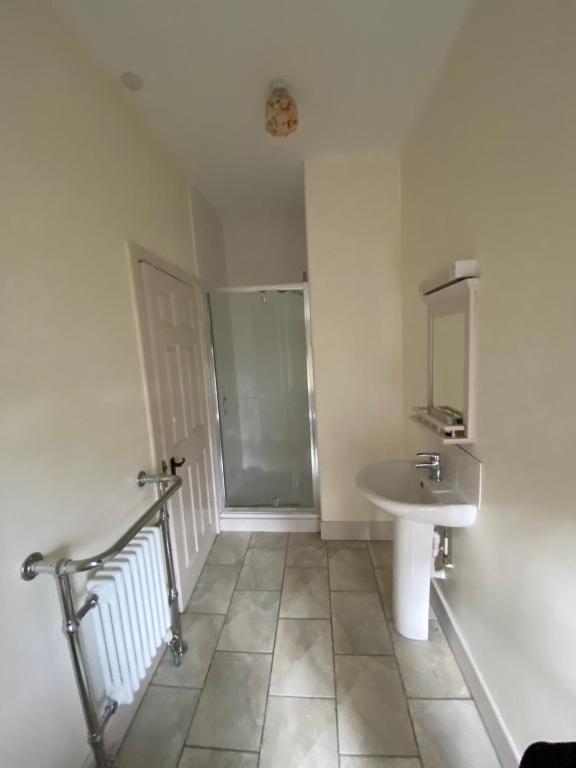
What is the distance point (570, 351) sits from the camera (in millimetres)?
781

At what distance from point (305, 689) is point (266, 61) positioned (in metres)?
2.61

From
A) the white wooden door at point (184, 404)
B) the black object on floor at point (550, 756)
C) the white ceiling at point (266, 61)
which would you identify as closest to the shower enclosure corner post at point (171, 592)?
the white wooden door at point (184, 404)

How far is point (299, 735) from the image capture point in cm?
124

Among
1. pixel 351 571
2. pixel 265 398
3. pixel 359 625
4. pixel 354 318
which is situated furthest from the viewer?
pixel 265 398

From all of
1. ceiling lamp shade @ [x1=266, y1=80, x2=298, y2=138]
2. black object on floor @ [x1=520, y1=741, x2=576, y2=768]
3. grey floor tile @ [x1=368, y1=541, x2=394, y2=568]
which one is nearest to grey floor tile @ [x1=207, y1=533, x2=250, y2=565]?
grey floor tile @ [x1=368, y1=541, x2=394, y2=568]

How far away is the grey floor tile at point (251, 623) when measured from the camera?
1628 mm

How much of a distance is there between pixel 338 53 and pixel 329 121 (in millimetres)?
415

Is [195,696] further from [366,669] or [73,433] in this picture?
[73,433]

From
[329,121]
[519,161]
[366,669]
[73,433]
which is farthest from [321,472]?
[329,121]

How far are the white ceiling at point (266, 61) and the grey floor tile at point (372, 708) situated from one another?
2609 millimetres

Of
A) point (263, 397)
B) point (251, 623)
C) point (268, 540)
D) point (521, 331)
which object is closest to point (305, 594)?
point (251, 623)

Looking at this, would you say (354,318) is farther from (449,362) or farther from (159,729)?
(159,729)

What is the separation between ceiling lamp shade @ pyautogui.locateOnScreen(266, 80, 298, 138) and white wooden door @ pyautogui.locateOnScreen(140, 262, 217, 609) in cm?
87

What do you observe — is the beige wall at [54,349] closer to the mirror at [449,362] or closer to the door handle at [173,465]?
the door handle at [173,465]
